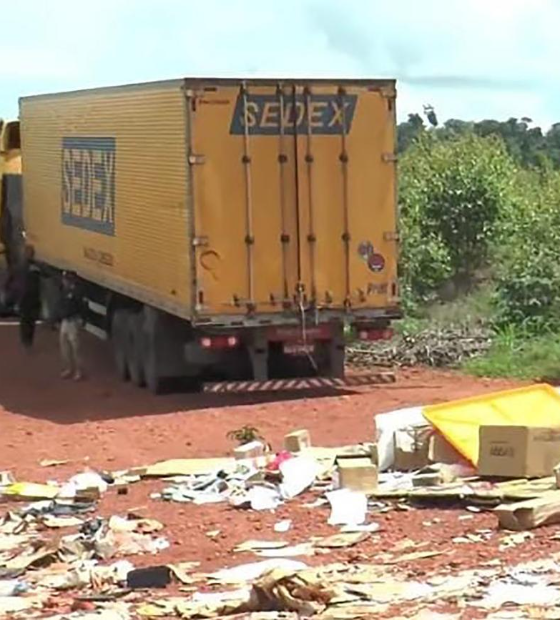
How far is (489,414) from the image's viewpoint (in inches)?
529

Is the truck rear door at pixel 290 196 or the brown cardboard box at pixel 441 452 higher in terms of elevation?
the truck rear door at pixel 290 196

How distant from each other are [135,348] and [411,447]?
8.73m

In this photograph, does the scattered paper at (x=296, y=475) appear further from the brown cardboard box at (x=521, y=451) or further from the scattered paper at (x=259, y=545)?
the brown cardboard box at (x=521, y=451)

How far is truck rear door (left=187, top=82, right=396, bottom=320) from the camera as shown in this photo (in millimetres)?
18453

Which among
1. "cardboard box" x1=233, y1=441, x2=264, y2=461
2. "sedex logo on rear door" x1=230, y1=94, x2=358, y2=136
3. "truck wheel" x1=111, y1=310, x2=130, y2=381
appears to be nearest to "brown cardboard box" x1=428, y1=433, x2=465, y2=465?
"cardboard box" x1=233, y1=441, x2=264, y2=461

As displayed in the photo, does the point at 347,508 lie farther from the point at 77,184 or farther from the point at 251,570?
the point at 77,184

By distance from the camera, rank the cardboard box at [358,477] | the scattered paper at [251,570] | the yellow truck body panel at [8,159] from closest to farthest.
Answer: the scattered paper at [251,570] < the cardboard box at [358,477] < the yellow truck body panel at [8,159]

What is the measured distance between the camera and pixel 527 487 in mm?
11742

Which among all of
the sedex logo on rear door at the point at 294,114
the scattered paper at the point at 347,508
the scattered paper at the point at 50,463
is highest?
the sedex logo on rear door at the point at 294,114

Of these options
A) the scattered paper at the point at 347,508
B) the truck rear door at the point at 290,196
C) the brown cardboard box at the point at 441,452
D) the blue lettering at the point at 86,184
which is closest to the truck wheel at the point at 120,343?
the blue lettering at the point at 86,184

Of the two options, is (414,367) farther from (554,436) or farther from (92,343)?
(554,436)

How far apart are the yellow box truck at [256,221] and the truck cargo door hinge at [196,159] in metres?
0.02

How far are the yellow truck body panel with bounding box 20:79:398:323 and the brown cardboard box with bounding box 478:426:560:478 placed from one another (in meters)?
6.91

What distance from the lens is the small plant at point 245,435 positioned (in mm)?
15945
